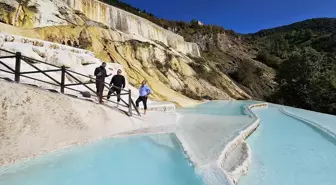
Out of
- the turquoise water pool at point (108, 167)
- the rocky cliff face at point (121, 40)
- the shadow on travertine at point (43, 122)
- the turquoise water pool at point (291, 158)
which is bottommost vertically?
the turquoise water pool at point (291, 158)

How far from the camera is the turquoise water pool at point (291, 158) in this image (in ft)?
23.9

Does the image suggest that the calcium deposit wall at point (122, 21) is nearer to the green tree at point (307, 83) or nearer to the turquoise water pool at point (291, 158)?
the green tree at point (307, 83)

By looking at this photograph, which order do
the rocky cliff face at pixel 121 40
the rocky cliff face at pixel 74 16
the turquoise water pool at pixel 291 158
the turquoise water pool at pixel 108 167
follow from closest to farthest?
the turquoise water pool at pixel 108 167 → the turquoise water pool at pixel 291 158 → the rocky cliff face at pixel 74 16 → the rocky cliff face at pixel 121 40

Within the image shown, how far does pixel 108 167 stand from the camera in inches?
267

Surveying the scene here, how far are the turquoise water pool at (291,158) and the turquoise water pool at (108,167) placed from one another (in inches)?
65.4

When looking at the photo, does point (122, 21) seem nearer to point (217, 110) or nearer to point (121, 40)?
point (121, 40)

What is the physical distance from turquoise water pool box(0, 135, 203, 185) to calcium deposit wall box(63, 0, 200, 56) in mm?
25308

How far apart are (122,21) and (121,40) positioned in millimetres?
7748

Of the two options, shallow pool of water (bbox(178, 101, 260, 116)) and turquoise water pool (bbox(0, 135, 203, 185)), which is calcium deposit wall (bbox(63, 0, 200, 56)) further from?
turquoise water pool (bbox(0, 135, 203, 185))

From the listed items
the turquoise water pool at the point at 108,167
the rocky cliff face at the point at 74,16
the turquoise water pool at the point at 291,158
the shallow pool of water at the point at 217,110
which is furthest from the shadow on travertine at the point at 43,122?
the rocky cliff face at the point at 74,16

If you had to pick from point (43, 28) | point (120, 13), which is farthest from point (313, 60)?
point (43, 28)

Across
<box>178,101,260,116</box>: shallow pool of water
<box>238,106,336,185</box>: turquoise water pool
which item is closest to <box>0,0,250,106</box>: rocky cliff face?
<box>178,101,260,116</box>: shallow pool of water

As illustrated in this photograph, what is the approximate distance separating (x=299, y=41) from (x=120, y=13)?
9406 cm

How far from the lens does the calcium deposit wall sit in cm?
3212
